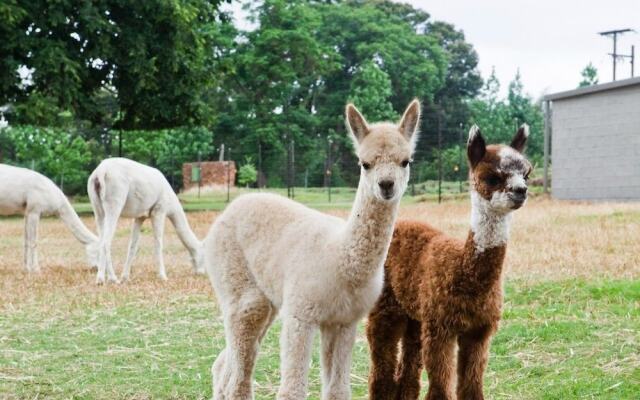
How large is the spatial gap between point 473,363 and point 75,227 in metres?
10.6

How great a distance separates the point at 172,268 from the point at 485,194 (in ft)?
31.2

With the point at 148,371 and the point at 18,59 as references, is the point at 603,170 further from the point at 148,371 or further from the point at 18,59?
the point at 148,371

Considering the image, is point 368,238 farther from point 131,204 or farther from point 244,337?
point 131,204

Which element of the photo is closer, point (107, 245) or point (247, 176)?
point (107, 245)

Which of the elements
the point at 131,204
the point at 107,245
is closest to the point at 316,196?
the point at 131,204

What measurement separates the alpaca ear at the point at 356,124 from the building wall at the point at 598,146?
2166 cm

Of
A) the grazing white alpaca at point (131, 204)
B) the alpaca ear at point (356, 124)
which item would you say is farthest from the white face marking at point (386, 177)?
the grazing white alpaca at point (131, 204)

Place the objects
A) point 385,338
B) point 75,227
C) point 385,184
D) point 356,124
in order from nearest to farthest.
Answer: point 385,184
point 356,124
point 385,338
point 75,227

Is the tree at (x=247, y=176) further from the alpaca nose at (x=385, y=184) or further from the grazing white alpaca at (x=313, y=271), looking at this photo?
the alpaca nose at (x=385, y=184)

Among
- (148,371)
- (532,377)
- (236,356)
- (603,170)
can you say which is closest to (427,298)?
(236,356)

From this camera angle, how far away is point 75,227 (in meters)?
14.1

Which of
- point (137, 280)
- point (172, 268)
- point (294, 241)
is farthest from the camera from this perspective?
point (172, 268)

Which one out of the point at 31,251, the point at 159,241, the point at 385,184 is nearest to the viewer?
the point at 385,184

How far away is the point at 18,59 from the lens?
2369cm
